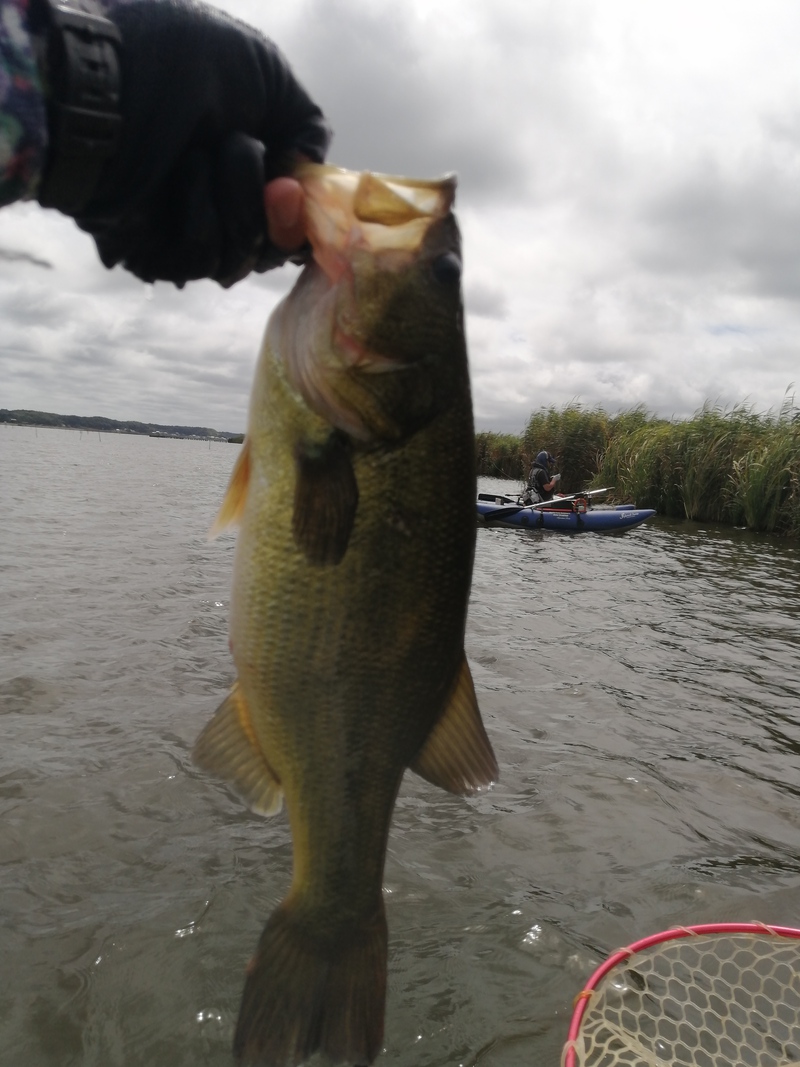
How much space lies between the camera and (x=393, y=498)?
5.72 feet

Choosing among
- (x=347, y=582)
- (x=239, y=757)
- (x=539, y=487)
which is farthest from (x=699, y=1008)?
(x=539, y=487)

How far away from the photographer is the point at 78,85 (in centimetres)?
169

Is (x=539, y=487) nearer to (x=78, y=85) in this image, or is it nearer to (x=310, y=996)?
(x=310, y=996)

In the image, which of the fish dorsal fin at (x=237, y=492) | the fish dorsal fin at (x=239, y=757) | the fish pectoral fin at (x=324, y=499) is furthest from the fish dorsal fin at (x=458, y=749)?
the fish dorsal fin at (x=237, y=492)

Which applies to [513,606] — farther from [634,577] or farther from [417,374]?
[417,374]

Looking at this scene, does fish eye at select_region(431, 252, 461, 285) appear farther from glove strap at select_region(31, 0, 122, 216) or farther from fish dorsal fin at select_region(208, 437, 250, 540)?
glove strap at select_region(31, 0, 122, 216)

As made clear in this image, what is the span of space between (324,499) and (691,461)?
23.4m

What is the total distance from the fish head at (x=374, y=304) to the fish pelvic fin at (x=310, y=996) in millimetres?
1321

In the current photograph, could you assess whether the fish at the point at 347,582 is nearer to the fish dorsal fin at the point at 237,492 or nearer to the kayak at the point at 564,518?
the fish dorsal fin at the point at 237,492

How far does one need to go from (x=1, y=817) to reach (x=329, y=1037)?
3020 millimetres

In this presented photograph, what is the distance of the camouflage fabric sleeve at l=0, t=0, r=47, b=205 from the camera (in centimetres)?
162

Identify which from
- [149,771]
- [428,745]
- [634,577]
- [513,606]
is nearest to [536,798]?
[149,771]

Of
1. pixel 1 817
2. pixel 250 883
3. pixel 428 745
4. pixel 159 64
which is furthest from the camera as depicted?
pixel 1 817

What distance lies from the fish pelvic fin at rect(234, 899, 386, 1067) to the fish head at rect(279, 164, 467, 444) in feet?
4.33
